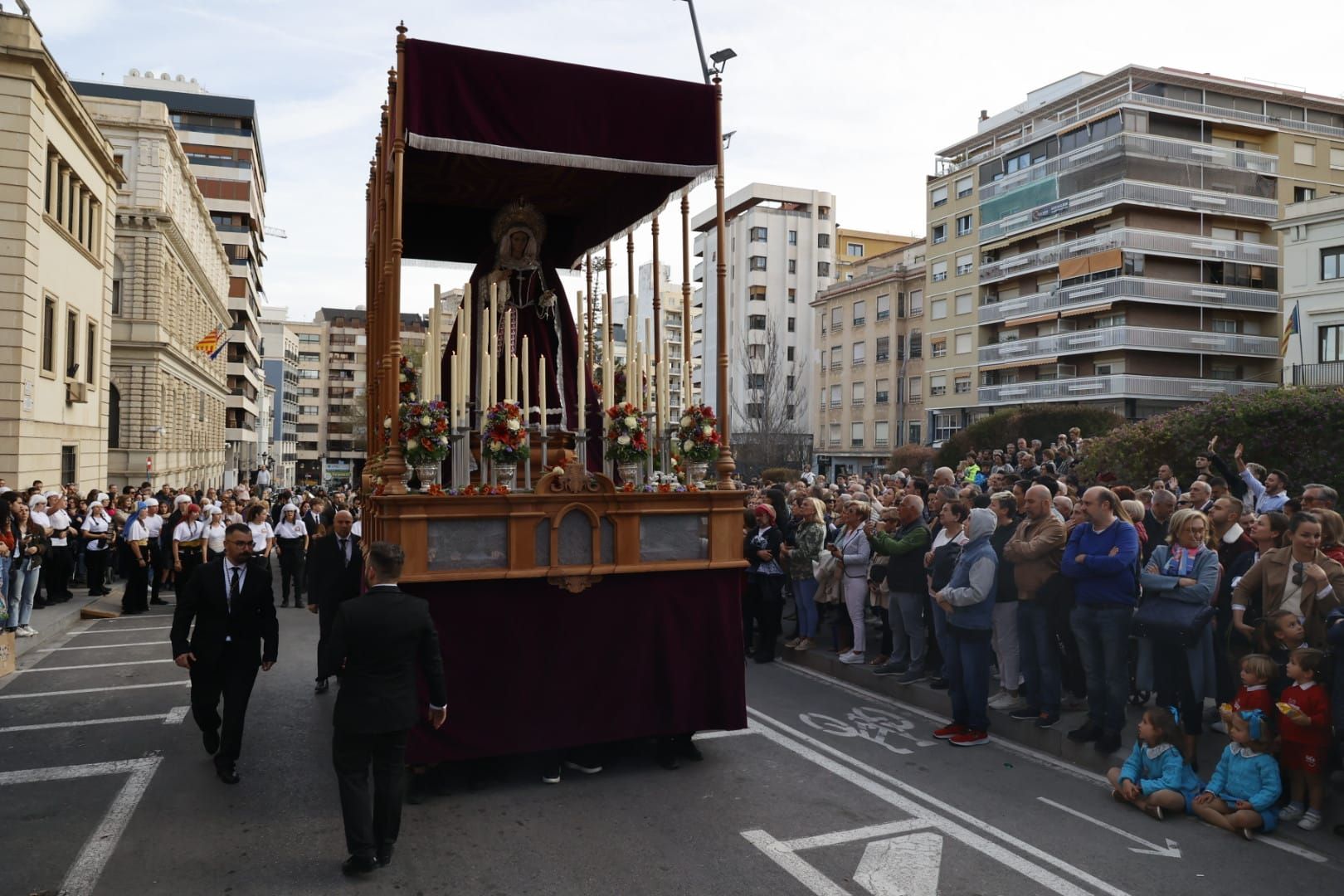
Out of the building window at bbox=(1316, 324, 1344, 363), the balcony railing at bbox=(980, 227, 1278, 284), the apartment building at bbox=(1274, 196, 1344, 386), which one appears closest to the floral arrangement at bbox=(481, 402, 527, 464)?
the apartment building at bbox=(1274, 196, 1344, 386)

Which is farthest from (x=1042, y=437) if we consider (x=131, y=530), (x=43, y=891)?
(x=43, y=891)

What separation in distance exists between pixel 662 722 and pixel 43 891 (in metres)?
3.81

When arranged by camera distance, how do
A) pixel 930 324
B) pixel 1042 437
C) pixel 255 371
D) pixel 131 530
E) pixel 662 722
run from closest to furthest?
pixel 662 722
pixel 131 530
pixel 1042 437
pixel 930 324
pixel 255 371

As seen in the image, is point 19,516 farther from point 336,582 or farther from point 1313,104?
point 1313,104

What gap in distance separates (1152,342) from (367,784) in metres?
44.7

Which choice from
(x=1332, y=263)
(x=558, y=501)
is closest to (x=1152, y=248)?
(x=1332, y=263)

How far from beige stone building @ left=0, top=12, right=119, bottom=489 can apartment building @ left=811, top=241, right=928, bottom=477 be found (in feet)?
128

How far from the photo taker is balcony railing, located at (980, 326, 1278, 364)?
1697 inches

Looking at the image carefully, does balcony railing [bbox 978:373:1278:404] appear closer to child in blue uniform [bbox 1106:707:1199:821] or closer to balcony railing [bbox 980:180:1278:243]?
balcony railing [bbox 980:180:1278:243]

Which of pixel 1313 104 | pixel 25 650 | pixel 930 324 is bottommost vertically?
pixel 25 650

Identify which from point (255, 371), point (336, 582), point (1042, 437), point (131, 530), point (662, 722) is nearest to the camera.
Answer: point (662, 722)

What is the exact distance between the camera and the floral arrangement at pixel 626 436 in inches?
298

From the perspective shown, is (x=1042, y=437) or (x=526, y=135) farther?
(x=1042, y=437)

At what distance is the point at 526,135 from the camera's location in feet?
23.5
